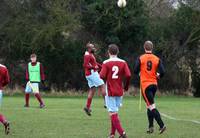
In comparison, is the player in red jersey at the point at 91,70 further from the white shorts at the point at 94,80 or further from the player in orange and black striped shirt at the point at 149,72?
the player in orange and black striped shirt at the point at 149,72

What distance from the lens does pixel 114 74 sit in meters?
12.7

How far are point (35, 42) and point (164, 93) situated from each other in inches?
372

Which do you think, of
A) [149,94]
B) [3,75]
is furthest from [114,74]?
[3,75]

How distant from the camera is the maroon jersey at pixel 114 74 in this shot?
1265cm

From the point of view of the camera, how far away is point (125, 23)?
39.1 m

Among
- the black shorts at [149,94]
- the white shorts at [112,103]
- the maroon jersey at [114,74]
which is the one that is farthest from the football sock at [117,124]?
the black shorts at [149,94]

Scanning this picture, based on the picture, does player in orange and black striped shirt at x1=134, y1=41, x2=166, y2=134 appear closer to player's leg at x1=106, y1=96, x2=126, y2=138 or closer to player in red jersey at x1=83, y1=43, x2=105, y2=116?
player's leg at x1=106, y1=96, x2=126, y2=138

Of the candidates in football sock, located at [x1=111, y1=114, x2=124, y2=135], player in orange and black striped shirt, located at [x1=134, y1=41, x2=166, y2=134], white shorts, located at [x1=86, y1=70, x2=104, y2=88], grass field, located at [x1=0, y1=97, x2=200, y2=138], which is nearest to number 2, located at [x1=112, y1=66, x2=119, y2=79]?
football sock, located at [x1=111, y1=114, x2=124, y2=135]

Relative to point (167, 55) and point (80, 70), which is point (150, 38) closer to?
point (167, 55)

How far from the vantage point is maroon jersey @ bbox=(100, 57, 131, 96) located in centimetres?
1265

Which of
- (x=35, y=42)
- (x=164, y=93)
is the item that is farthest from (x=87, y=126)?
(x=164, y=93)

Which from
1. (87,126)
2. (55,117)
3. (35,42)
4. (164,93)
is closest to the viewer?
(87,126)

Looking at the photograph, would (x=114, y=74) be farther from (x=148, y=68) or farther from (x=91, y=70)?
(x=91, y=70)

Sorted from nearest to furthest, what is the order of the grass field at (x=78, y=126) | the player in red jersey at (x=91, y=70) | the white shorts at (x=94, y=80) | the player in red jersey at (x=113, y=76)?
the player in red jersey at (x=113, y=76) < the grass field at (x=78, y=126) < the player in red jersey at (x=91, y=70) < the white shorts at (x=94, y=80)
